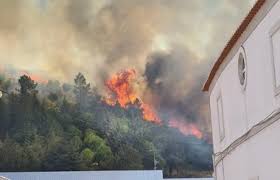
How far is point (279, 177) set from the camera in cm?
1392

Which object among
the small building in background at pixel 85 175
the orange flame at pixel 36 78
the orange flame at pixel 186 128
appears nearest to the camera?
the small building in background at pixel 85 175

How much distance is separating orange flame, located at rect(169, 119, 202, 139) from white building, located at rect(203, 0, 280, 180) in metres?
32.5

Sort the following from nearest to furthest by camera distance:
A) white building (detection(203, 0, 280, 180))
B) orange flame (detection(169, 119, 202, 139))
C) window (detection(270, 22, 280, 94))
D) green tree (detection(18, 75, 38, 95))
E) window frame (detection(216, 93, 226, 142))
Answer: window (detection(270, 22, 280, 94)) < white building (detection(203, 0, 280, 180)) < window frame (detection(216, 93, 226, 142)) < green tree (detection(18, 75, 38, 95)) < orange flame (detection(169, 119, 202, 139))

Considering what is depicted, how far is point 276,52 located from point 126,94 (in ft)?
137

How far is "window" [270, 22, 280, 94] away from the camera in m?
13.9

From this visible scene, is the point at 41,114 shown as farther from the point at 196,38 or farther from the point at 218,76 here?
the point at 218,76

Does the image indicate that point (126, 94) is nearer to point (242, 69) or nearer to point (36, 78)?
point (36, 78)

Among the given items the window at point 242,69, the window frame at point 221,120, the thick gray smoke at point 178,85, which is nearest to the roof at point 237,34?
the window at point 242,69

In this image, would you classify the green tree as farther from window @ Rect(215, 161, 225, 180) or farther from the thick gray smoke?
window @ Rect(215, 161, 225, 180)

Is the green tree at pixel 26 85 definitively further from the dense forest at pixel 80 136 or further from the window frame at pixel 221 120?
the window frame at pixel 221 120

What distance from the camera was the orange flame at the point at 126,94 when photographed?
5406cm

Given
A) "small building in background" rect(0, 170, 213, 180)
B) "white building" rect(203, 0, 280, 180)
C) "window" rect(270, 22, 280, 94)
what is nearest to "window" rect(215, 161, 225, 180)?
"white building" rect(203, 0, 280, 180)

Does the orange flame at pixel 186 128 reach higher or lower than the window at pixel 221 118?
higher

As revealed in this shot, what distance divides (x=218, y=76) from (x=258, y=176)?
6.18m
